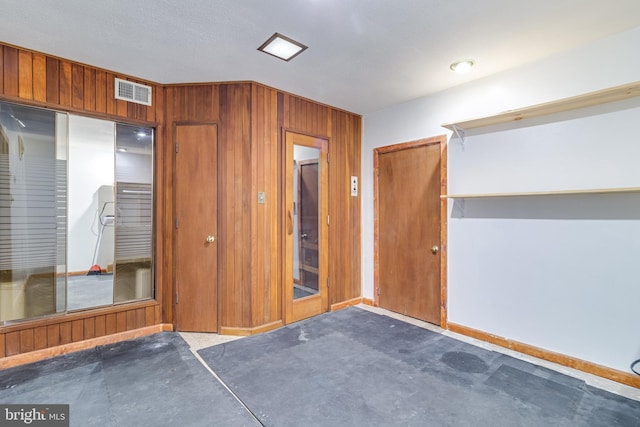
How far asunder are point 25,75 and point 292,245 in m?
2.88

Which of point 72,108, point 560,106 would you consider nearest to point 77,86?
point 72,108

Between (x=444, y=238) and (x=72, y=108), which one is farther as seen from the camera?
→ (x=444, y=238)

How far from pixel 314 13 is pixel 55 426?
10.2ft

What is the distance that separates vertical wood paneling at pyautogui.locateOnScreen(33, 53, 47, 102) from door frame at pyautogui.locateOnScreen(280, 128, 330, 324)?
2.18m

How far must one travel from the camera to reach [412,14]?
2.09m

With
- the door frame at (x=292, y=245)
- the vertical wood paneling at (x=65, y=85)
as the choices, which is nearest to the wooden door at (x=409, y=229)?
the door frame at (x=292, y=245)

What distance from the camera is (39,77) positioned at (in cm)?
264

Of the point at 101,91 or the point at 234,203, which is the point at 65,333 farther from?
the point at 101,91

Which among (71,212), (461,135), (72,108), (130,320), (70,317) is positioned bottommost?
(130,320)

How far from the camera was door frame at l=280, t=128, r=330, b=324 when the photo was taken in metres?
3.52

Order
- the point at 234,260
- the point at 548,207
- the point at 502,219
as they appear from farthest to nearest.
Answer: the point at 234,260
the point at 502,219
the point at 548,207

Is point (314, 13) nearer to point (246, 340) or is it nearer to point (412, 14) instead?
point (412, 14)

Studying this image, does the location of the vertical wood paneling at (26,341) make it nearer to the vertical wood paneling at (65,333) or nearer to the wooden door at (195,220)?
the vertical wood paneling at (65,333)

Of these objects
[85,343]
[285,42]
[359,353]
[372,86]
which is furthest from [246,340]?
[372,86]
